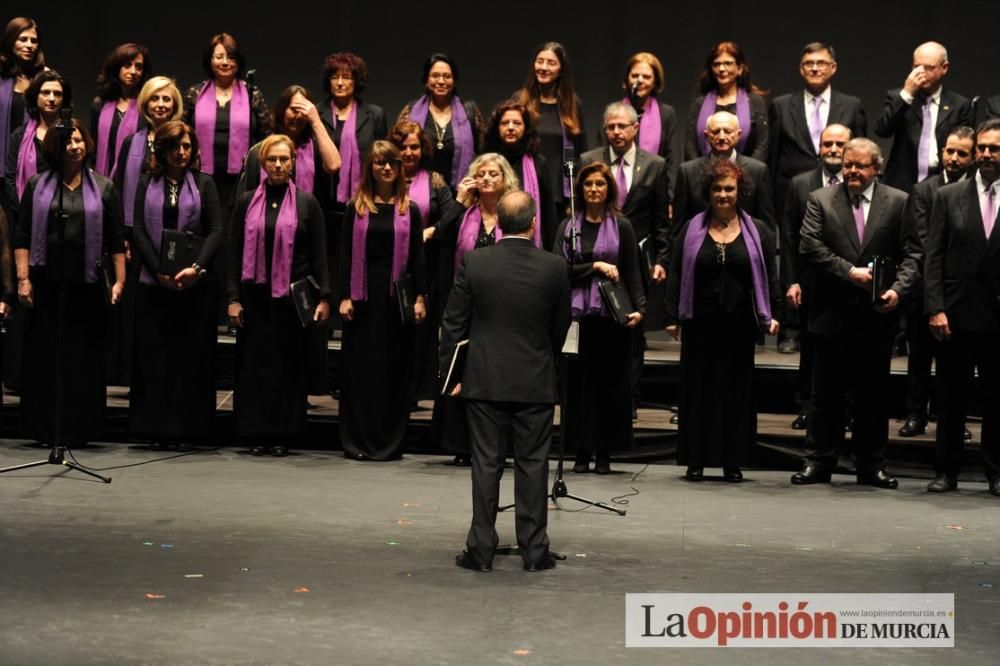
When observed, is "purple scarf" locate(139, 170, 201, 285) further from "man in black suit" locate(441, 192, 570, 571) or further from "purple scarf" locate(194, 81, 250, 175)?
"man in black suit" locate(441, 192, 570, 571)

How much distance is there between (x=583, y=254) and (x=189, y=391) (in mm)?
2106

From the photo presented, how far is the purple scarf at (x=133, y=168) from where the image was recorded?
25.1ft

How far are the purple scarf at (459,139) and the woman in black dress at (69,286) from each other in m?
1.63

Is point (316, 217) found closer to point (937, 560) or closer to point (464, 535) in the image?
point (464, 535)

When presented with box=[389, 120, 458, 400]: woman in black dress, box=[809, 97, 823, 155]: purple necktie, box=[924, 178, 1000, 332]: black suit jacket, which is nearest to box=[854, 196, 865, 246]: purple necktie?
box=[924, 178, 1000, 332]: black suit jacket

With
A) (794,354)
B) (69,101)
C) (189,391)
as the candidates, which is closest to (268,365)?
(189,391)

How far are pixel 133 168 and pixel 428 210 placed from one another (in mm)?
1534

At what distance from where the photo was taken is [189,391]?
751 centimetres

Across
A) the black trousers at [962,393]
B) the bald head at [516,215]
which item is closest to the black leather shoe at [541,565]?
the bald head at [516,215]

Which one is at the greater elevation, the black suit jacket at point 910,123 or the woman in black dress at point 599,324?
the black suit jacket at point 910,123

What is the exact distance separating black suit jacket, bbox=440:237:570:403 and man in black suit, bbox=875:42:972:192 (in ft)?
10.4

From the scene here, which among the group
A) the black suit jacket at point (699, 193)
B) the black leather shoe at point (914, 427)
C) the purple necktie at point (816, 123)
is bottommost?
the black leather shoe at point (914, 427)

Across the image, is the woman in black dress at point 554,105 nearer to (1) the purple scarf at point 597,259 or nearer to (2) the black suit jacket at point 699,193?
(2) the black suit jacket at point 699,193

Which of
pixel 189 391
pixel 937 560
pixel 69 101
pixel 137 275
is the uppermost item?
pixel 69 101
